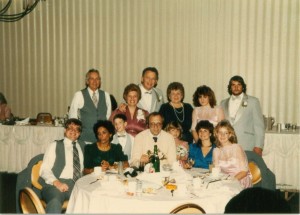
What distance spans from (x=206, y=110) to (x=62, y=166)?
1735 mm

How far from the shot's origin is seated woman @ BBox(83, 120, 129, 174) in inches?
165

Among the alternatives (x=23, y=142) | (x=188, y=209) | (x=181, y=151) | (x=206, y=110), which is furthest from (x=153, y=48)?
(x=188, y=209)

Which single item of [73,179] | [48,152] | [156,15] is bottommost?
[73,179]

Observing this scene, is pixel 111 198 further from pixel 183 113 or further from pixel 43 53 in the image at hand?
pixel 43 53

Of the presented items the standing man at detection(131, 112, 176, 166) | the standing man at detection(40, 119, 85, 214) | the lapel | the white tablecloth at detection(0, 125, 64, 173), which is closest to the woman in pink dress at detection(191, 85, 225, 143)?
the lapel

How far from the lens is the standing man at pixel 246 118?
4.92 metres

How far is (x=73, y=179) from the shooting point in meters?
4.20

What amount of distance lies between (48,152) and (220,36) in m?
4.61

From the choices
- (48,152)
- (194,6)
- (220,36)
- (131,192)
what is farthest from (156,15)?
(131,192)

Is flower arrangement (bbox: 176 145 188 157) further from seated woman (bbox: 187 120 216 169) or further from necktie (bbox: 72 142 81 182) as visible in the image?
necktie (bbox: 72 142 81 182)

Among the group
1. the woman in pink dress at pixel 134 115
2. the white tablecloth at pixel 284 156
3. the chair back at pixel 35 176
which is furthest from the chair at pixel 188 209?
the white tablecloth at pixel 284 156

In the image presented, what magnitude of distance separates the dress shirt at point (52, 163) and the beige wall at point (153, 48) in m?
4.16

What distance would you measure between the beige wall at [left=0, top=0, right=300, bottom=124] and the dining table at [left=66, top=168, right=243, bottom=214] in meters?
4.30

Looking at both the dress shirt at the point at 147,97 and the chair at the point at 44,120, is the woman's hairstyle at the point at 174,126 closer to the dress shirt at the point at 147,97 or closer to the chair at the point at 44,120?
the dress shirt at the point at 147,97
